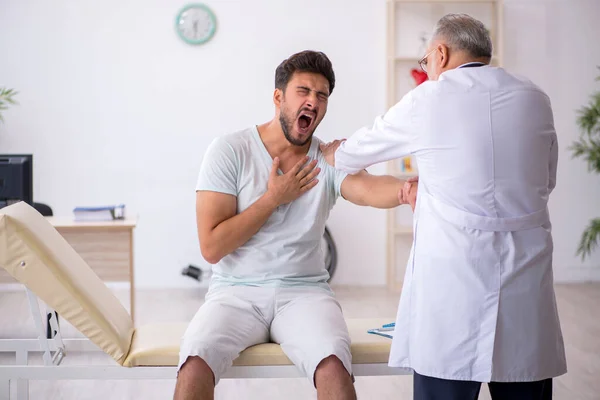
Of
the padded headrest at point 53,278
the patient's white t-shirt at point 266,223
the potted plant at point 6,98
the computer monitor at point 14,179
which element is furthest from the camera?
the potted plant at point 6,98

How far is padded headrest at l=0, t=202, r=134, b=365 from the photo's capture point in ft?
6.73

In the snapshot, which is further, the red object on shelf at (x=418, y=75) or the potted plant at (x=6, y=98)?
the red object on shelf at (x=418, y=75)

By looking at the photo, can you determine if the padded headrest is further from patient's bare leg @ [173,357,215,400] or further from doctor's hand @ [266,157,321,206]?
doctor's hand @ [266,157,321,206]

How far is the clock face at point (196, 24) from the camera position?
5230 mm

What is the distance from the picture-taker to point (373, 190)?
2.34 m

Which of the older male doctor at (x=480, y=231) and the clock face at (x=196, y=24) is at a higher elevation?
the clock face at (x=196, y=24)

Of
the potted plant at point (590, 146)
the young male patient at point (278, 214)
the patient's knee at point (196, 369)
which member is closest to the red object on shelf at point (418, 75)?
the potted plant at point (590, 146)

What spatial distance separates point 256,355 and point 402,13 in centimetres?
375

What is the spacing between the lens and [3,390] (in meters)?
2.15

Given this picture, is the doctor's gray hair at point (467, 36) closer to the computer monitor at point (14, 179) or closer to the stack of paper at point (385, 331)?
the stack of paper at point (385, 331)

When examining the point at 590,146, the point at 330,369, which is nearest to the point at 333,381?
the point at 330,369

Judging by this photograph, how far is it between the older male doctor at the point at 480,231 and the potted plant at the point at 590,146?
3473mm

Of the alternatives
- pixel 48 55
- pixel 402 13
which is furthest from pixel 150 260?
pixel 402 13

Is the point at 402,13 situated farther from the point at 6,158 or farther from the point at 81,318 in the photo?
the point at 81,318
